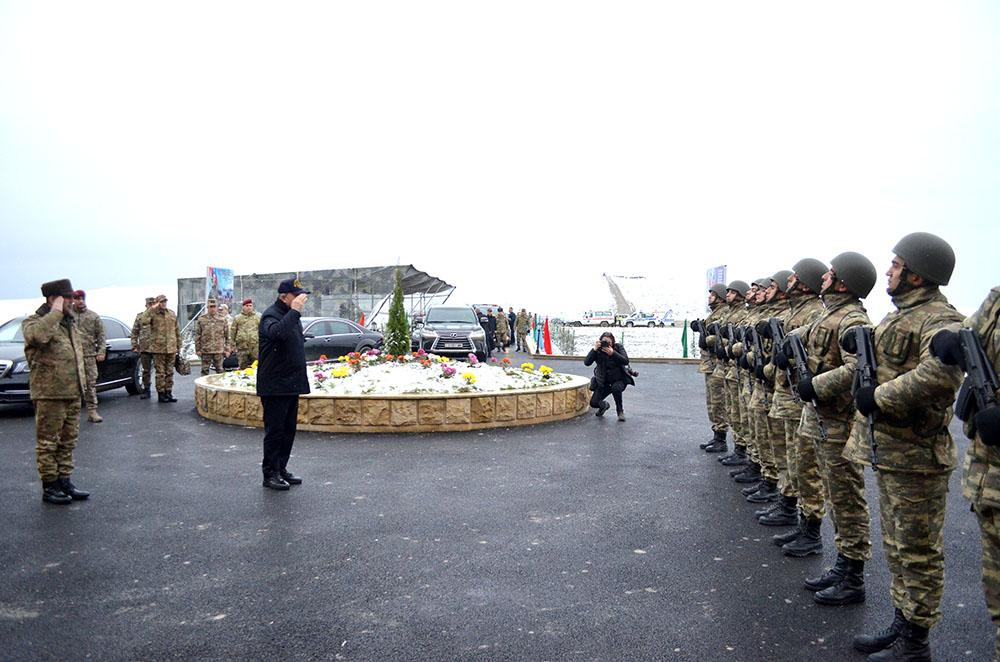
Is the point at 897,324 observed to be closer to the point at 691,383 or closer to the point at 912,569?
the point at 912,569

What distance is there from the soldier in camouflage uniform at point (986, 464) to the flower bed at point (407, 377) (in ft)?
24.7

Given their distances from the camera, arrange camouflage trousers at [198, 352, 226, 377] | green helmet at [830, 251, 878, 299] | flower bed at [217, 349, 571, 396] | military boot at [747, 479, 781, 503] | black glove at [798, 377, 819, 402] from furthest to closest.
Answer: camouflage trousers at [198, 352, 226, 377] < flower bed at [217, 349, 571, 396] < military boot at [747, 479, 781, 503] < green helmet at [830, 251, 878, 299] < black glove at [798, 377, 819, 402]

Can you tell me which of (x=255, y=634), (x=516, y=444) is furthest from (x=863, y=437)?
(x=516, y=444)

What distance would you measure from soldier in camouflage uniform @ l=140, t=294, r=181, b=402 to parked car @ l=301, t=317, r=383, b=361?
4.67 metres

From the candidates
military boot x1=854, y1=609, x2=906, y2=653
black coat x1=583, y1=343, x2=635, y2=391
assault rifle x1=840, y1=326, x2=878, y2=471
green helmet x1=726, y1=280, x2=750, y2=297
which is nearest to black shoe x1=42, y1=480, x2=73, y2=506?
military boot x1=854, y1=609, x2=906, y2=653

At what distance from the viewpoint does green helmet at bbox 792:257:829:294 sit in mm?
5508

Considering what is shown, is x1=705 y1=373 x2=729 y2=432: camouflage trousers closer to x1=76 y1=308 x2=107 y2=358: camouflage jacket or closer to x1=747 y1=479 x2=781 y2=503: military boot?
x1=747 y1=479 x2=781 y2=503: military boot

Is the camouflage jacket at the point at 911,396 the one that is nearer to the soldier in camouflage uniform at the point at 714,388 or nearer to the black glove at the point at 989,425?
the black glove at the point at 989,425

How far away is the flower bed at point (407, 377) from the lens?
1016cm

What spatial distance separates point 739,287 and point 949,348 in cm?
557

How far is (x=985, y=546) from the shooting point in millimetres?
2793

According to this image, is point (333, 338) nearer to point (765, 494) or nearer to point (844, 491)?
point (765, 494)

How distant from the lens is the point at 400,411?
9312mm

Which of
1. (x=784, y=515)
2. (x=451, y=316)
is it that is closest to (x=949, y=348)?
(x=784, y=515)
